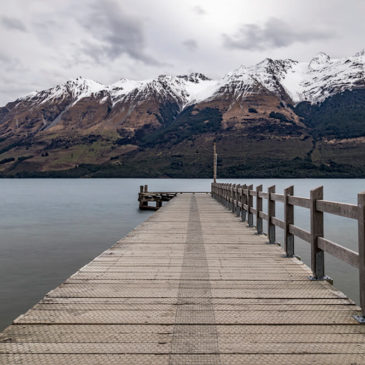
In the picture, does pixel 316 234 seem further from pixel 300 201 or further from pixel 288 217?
pixel 288 217

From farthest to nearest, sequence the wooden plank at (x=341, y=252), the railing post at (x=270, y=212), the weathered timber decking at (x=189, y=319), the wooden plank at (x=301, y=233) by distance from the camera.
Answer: the railing post at (x=270, y=212)
the wooden plank at (x=301, y=233)
the wooden plank at (x=341, y=252)
the weathered timber decking at (x=189, y=319)

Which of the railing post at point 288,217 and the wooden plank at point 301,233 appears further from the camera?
the railing post at point 288,217

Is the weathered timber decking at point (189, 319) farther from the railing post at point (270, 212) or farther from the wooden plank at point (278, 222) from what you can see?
the railing post at point (270, 212)

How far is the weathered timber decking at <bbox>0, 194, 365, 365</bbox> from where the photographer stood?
3441 mm

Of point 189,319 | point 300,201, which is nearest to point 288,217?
point 300,201

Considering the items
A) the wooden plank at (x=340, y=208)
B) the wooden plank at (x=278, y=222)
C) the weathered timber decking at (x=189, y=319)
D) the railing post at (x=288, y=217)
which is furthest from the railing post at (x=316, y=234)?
the wooden plank at (x=278, y=222)

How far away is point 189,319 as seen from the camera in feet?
14.1

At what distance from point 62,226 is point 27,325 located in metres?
30.1

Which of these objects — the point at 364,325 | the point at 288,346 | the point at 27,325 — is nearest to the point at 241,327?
the point at 288,346

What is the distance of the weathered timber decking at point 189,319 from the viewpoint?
3.44 metres

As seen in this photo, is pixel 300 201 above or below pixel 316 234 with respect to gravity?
above

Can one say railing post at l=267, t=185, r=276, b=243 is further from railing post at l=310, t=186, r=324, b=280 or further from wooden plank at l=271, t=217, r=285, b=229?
railing post at l=310, t=186, r=324, b=280

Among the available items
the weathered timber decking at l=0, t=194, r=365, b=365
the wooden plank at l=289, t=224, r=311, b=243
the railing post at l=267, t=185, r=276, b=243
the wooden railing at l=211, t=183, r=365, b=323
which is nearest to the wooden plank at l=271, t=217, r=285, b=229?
the wooden railing at l=211, t=183, r=365, b=323

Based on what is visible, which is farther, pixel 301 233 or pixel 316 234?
pixel 301 233
